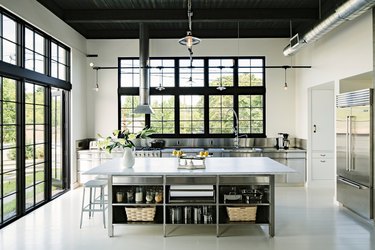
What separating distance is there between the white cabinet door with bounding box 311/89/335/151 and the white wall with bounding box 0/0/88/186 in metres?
5.30

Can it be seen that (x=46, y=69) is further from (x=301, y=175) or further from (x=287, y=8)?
(x=301, y=175)

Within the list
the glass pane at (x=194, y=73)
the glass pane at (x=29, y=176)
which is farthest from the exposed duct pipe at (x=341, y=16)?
the glass pane at (x=29, y=176)

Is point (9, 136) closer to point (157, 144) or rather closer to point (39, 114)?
point (39, 114)

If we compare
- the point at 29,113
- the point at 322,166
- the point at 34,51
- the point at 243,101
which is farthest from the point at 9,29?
the point at 322,166

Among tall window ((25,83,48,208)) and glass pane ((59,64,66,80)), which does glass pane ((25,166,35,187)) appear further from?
glass pane ((59,64,66,80))

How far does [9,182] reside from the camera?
475 centimetres

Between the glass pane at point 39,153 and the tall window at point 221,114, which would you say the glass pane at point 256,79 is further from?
the glass pane at point 39,153

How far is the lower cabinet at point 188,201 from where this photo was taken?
419cm

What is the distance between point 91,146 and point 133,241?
3.98 metres

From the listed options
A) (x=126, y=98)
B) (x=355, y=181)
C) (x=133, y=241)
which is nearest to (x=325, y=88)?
(x=355, y=181)

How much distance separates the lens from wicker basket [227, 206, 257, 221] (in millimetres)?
4246

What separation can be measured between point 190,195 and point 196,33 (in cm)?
483

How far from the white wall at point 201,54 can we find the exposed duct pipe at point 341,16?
1864 millimetres

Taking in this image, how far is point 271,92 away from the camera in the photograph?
793 cm
